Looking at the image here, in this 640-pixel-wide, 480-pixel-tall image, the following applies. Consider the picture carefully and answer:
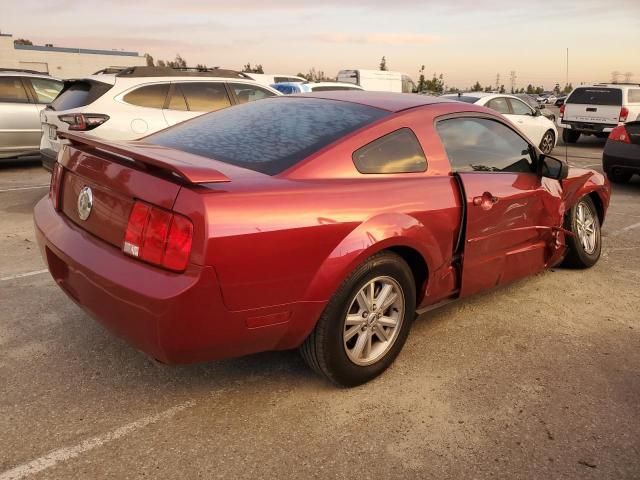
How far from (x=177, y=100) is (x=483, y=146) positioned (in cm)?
488

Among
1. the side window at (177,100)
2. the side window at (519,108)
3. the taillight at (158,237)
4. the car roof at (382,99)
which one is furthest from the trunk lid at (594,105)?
the taillight at (158,237)

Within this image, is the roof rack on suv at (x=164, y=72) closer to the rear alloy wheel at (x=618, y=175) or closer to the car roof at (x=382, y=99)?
the car roof at (x=382, y=99)

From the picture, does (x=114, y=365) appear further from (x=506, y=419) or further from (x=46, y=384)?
(x=506, y=419)

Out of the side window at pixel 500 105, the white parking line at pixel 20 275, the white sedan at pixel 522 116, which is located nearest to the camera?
the white parking line at pixel 20 275

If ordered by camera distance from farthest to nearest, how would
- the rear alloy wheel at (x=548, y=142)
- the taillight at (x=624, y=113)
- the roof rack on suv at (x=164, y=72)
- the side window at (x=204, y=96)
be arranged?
the taillight at (x=624, y=113) → the rear alloy wheel at (x=548, y=142) → the side window at (x=204, y=96) → the roof rack on suv at (x=164, y=72)

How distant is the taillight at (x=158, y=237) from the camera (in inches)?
91.5

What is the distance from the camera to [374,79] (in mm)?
23594

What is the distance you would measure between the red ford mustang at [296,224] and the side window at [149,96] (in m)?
3.79

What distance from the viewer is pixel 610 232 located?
6512 millimetres

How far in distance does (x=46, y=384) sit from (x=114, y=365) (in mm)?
349

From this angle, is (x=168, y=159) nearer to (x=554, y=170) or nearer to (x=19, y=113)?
(x=554, y=170)

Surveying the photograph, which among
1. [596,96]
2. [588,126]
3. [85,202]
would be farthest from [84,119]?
[596,96]

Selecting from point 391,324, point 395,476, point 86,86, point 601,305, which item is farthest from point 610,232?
point 86,86

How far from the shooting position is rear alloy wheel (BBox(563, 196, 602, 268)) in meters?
4.80
